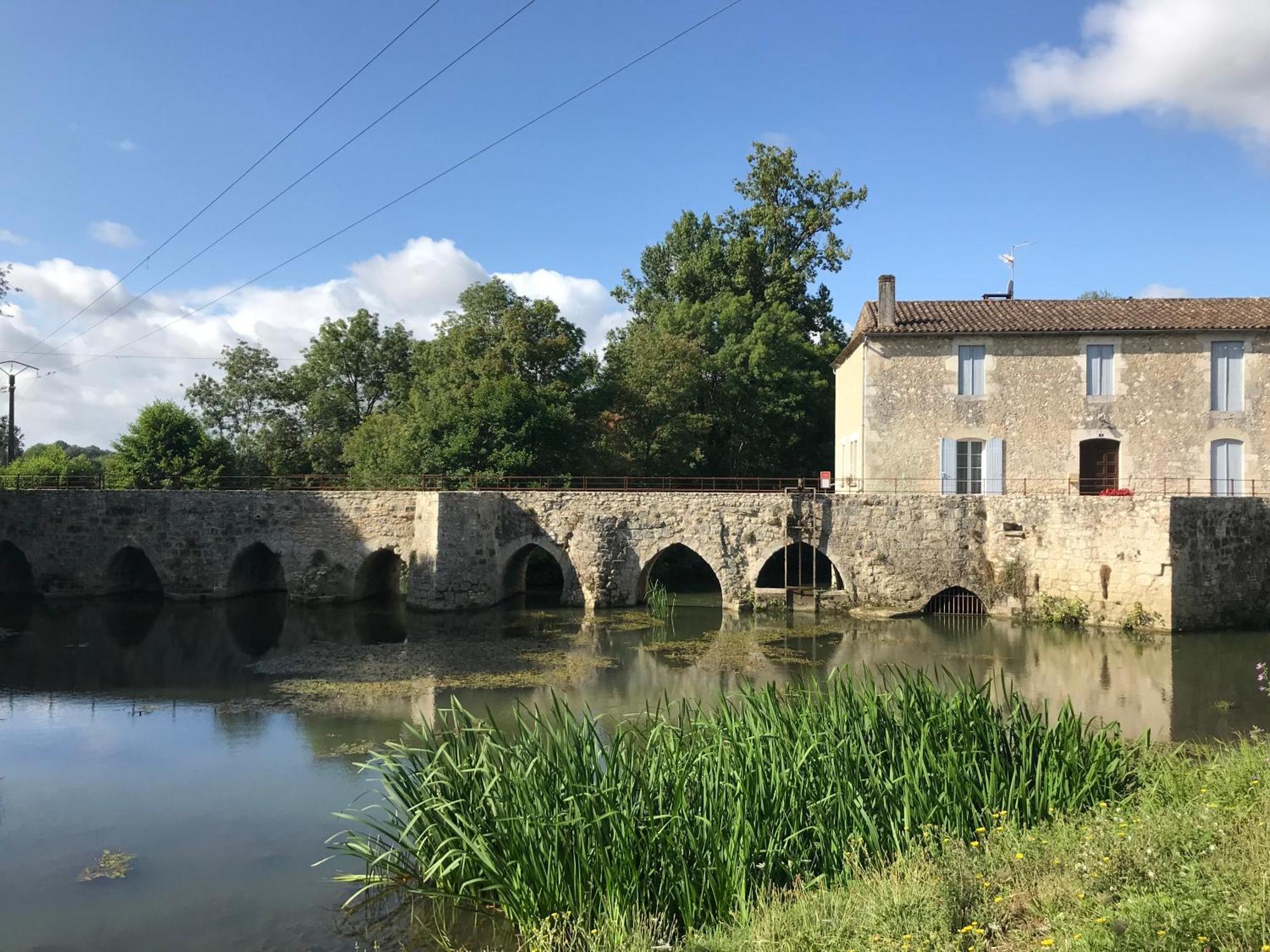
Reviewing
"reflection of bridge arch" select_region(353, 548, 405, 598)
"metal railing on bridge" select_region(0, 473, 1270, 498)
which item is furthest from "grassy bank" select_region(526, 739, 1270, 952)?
"reflection of bridge arch" select_region(353, 548, 405, 598)

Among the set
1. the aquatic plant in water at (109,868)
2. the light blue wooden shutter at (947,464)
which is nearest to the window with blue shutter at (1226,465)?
the light blue wooden shutter at (947,464)

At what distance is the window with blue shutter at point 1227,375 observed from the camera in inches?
793

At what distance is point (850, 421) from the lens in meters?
23.5

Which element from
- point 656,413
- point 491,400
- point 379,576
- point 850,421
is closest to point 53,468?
point 379,576

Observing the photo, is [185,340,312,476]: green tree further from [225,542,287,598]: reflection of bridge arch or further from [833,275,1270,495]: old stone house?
[833,275,1270,495]: old stone house

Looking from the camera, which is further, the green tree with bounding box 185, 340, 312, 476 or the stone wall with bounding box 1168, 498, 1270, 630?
the green tree with bounding box 185, 340, 312, 476

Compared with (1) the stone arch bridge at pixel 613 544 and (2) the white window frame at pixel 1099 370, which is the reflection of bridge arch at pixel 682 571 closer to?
(1) the stone arch bridge at pixel 613 544

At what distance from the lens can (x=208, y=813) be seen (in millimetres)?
9031

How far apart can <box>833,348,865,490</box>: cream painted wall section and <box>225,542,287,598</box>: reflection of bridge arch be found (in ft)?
48.3

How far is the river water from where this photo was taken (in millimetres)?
7273

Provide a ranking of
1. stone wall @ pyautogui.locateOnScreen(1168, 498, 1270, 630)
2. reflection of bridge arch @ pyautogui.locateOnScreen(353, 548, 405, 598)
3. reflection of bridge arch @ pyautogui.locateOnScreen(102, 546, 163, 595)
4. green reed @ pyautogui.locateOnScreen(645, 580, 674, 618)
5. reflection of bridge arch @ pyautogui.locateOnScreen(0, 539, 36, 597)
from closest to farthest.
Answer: stone wall @ pyautogui.locateOnScreen(1168, 498, 1270, 630)
green reed @ pyautogui.locateOnScreen(645, 580, 674, 618)
reflection of bridge arch @ pyautogui.locateOnScreen(353, 548, 405, 598)
reflection of bridge arch @ pyautogui.locateOnScreen(102, 546, 163, 595)
reflection of bridge arch @ pyautogui.locateOnScreen(0, 539, 36, 597)

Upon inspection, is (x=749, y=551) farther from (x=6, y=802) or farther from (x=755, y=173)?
(x=755, y=173)

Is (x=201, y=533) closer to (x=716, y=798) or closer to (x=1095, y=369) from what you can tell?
(x=716, y=798)

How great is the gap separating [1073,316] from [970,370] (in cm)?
276
